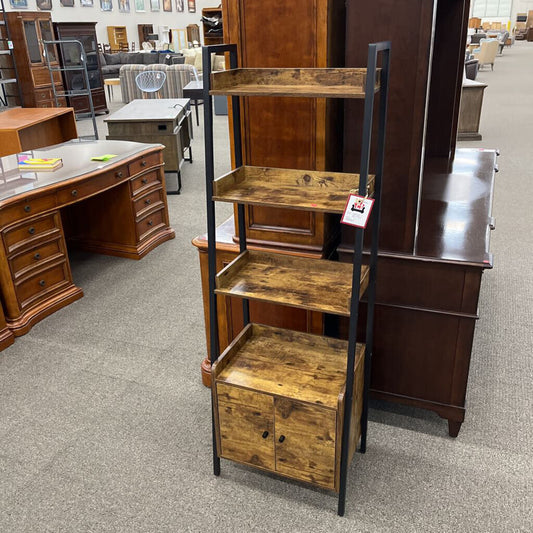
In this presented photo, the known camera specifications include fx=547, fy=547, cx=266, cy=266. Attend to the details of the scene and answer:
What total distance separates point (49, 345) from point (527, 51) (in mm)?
24803

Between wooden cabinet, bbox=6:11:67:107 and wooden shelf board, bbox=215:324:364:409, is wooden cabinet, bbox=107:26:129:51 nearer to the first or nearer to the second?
wooden cabinet, bbox=6:11:67:107

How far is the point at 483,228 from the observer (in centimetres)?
253

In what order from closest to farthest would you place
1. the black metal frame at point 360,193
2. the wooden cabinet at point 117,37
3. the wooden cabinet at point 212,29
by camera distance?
the black metal frame at point 360,193 → the wooden cabinet at point 212,29 → the wooden cabinet at point 117,37

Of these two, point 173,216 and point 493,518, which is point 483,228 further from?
point 173,216

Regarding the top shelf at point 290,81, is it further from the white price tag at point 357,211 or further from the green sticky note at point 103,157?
the green sticky note at point 103,157

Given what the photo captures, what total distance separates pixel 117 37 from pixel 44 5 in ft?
10.3

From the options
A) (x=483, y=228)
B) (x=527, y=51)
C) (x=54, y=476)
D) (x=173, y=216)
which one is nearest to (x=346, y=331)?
(x=483, y=228)

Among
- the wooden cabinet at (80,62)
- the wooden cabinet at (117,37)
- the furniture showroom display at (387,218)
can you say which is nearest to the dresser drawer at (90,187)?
the furniture showroom display at (387,218)

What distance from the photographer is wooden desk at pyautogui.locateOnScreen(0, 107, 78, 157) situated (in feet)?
16.9

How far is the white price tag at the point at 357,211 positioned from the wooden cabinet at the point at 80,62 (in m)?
9.81

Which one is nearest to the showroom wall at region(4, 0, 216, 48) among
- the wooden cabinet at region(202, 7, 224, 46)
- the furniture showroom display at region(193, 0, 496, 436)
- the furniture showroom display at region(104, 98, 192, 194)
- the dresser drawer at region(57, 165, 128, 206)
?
the wooden cabinet at region(202, 7, 224, 46)

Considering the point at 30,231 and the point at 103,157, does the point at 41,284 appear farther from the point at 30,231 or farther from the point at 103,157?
the point at 103,157

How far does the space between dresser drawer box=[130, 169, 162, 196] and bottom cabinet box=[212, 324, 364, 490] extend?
2.46 m

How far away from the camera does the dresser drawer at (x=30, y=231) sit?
3.29 metres
